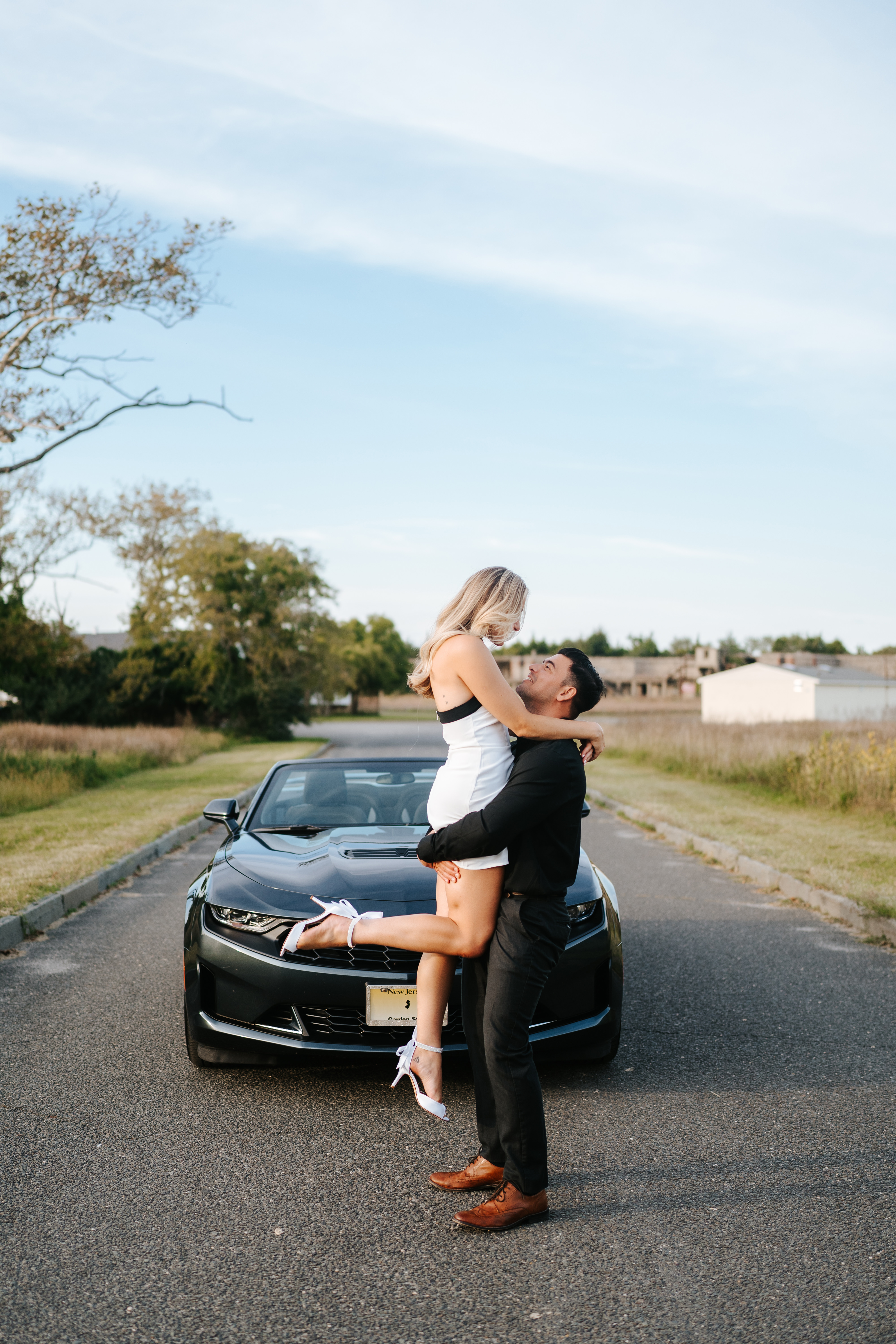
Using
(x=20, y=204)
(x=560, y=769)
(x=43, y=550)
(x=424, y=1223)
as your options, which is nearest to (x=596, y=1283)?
(x=424, y=1223)

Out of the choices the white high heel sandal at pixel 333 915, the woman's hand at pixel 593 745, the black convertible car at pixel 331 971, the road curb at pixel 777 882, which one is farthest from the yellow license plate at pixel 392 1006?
the road curb at pixel 777 882

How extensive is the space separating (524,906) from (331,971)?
1235 mm

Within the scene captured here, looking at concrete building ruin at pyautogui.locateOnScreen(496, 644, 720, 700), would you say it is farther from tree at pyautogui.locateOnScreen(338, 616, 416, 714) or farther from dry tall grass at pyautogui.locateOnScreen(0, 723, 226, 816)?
dry tall grass at pyautogui.locateOnScreen(0, 723, 226, 816)

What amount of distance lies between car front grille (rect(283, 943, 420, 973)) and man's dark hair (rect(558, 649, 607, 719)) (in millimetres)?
1348

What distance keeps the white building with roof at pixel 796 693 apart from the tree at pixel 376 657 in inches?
985

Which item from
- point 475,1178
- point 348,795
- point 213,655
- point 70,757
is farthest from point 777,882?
point 213,655

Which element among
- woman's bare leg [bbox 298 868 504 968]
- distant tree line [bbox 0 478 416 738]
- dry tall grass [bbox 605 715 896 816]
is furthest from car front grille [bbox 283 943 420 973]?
distant tree line [bbox 0 478 416 738]

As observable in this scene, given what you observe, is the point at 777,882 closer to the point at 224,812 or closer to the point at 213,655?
the point at 224,812

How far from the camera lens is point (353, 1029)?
4.20 meters

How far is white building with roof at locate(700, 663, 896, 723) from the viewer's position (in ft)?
162

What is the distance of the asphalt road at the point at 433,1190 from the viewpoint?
2717 millimetres

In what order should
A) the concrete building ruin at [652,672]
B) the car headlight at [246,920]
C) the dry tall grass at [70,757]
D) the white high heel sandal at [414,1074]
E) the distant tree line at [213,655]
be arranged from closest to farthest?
the white high heel sandal at [414,1074] < the car headlight at [246,920] < the dry tall grass at [70,757] < the distant tree line at [213,655] < the concrete building ruin at [652,672]

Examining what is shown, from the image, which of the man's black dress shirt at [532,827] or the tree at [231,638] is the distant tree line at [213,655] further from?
the man's black dress shirt at [532,827]

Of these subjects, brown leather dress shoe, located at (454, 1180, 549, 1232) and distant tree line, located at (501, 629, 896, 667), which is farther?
distant tree line, located at (501, 629, 896, 667)
